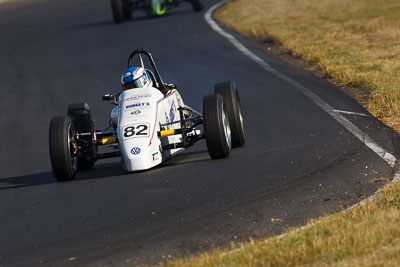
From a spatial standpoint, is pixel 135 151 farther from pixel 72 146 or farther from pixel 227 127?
pixel 227 127

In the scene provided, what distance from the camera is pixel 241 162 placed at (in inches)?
401

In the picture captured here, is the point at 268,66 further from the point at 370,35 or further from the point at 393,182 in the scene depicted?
the point at 393,182

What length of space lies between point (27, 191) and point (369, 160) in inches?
149

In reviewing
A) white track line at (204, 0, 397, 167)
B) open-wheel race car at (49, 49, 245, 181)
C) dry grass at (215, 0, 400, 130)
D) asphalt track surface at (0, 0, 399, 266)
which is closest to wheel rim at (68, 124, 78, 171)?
open-wheel race car at (49, 49, 245, 181)

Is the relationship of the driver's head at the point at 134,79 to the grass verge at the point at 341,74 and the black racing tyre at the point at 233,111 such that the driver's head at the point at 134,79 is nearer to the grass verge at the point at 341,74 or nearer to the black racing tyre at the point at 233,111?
the black racing tyre at the point at 233,111

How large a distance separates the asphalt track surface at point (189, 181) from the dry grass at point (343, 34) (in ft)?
1.81

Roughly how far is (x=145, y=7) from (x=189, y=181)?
22.5 meters

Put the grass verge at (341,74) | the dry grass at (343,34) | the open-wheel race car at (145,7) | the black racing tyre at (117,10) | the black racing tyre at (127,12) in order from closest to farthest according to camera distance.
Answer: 1. the grass verge at (341,74)
2. the dry grass at (343,34)
3. the black racing tyre at (117,10)
4. the open-wheel race car at (145,7)
5. the black racing tyre at (127,12)

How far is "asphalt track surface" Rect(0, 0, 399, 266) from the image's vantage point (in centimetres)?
748

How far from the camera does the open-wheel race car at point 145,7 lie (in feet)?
101

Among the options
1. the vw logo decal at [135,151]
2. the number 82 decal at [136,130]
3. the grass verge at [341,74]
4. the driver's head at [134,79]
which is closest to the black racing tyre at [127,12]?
the grass verge at [341,74]

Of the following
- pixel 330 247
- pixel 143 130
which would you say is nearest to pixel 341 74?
pixel 143 130

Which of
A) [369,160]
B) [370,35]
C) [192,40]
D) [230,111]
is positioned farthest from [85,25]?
[369,160]

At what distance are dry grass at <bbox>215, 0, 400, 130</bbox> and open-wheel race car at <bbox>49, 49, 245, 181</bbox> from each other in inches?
97.7
